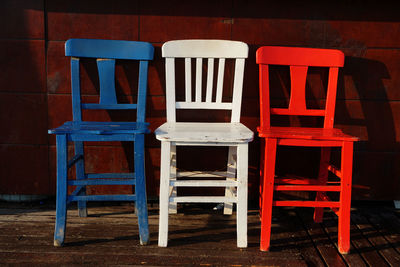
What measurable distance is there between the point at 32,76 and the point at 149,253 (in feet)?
4.49

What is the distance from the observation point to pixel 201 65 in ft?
6.54

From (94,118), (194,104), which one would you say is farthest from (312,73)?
(94,118)

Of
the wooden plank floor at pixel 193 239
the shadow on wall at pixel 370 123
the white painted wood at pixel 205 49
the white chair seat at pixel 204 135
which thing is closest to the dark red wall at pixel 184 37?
the shadow on wall at pixel 370 123

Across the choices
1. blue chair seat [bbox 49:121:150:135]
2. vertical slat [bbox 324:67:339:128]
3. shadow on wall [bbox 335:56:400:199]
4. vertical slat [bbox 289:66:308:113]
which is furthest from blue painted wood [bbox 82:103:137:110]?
shadow on wall [bbox 335:56:400:199]

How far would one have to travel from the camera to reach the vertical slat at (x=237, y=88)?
2.00 meters

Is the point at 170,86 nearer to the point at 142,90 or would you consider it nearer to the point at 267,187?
the point at 142,90

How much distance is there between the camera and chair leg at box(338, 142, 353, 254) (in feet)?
5.44

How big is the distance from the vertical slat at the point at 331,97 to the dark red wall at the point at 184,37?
226 mm

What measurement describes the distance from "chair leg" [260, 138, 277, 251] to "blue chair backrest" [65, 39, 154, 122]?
770 millimetres

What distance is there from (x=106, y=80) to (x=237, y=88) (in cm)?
78

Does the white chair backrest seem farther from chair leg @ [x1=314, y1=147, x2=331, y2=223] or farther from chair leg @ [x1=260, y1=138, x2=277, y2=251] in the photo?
chair leg @ [x1=314, y1=147, x2=331, y2=223]

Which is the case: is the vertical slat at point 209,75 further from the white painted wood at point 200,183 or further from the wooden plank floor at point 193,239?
the wooden plank floor at point 193,239

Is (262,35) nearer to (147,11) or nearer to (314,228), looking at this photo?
(147,11)

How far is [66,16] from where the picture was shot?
2119 mm
